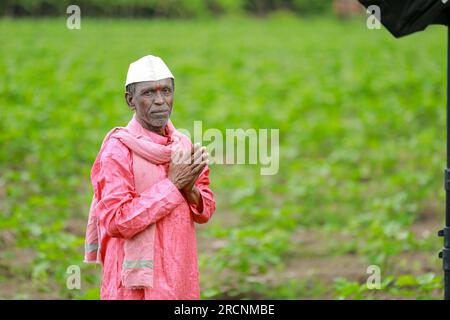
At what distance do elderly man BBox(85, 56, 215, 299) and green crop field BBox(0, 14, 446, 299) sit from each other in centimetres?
201

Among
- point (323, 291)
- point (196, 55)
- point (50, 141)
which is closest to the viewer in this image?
point (323, 291)

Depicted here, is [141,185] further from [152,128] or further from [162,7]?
[162,7]

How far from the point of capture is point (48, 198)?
27.5 ft

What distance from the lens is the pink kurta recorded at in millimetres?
3244

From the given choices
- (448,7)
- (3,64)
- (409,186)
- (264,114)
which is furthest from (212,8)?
(448,7)

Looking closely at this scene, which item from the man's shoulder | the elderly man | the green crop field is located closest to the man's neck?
the elderly man

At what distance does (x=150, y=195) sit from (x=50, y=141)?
286 inches

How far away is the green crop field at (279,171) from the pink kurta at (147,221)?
196cm

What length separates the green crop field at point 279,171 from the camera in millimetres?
6426

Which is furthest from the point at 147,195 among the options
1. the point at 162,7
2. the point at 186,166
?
the point at 162,7

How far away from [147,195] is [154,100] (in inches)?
15.1

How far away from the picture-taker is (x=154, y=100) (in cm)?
330

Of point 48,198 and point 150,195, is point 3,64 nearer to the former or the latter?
point 48,198

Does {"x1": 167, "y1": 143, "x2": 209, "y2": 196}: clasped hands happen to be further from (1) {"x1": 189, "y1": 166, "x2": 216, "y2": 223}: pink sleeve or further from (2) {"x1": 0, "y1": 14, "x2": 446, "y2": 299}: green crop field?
(2) {"x1": 0, "y1": 14, "x2": 446, "y2": 299}: green crop field
